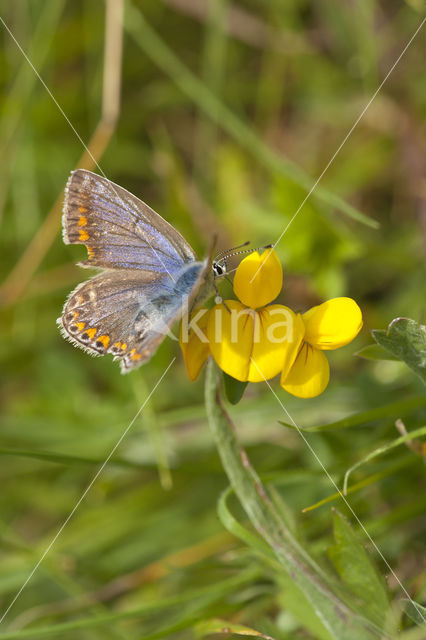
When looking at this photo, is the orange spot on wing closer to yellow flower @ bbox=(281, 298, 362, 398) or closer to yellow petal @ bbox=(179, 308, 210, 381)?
yellow petal @ bbox=(179, 308, 210, 381)

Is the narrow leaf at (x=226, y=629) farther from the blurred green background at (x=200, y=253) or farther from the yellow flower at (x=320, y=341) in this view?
the yellow flower at (x=320, y=341)

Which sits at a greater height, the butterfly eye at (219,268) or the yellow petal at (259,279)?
the yellow petal at (259,279)

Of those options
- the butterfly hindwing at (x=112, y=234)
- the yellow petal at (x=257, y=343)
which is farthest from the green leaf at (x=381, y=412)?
the butterfly hindwing at (x=112, y=234)

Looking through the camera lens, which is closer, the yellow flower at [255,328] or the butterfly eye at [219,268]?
the yellow flower at [255,328]

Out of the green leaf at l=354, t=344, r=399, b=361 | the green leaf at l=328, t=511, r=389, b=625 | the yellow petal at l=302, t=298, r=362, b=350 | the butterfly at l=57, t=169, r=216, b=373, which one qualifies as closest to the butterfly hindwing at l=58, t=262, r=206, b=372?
the butterfly at l=57, t=169, r=216, b=373

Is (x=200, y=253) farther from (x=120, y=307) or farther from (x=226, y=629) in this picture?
(x=226, y=629)

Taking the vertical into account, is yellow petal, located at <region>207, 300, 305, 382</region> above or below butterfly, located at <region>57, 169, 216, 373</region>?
above

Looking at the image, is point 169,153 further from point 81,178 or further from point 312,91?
point 81,178
